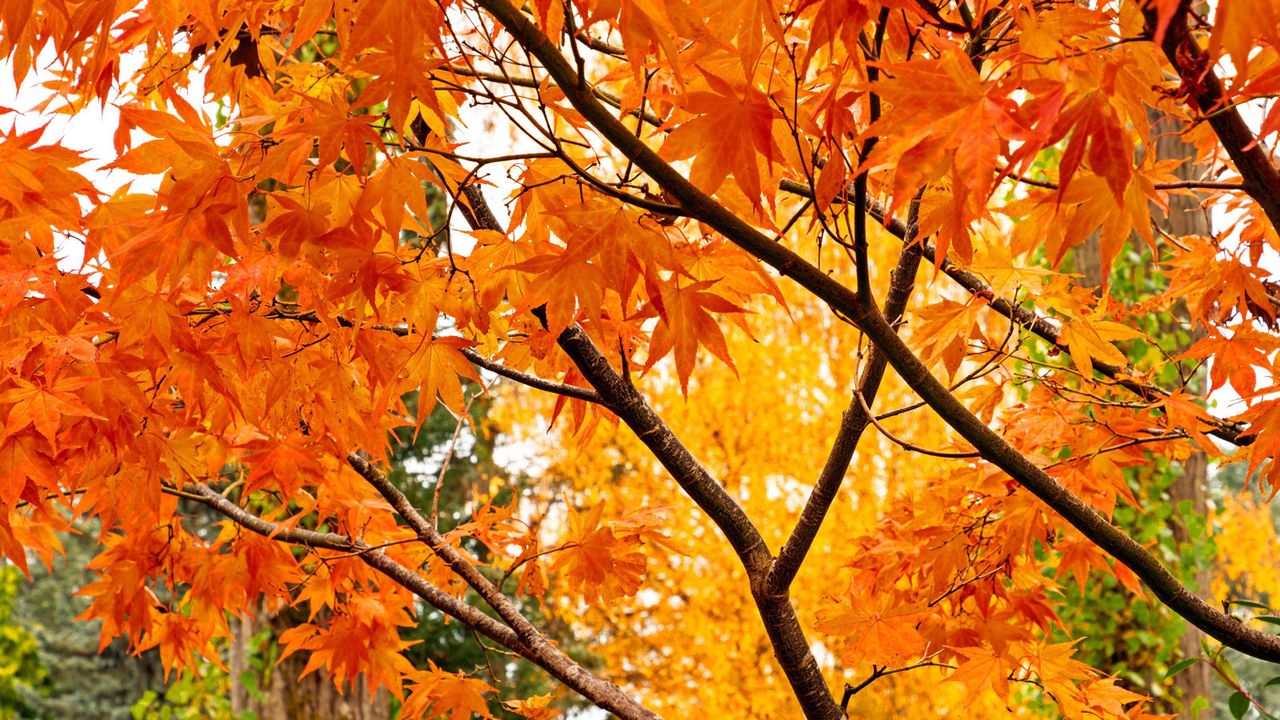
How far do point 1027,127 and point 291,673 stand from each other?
4649mm

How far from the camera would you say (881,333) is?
46.7 inches

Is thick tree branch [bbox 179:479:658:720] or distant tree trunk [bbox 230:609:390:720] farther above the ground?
distant tree trunk [bbox 230:609:390:720]

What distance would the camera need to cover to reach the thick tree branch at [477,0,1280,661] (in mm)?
989

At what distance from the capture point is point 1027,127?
860 mm

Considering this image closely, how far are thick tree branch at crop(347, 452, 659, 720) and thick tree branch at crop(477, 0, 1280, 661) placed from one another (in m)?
0.81

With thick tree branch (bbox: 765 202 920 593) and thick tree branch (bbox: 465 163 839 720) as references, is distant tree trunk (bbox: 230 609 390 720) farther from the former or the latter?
thick tree branch (bbox: 765 202 920 593)

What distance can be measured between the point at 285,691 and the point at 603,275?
428 centimetres

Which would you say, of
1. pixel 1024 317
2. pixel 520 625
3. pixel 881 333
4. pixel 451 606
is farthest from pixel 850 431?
pixel 451 606

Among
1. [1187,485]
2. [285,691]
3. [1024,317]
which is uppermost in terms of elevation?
[1187,485]

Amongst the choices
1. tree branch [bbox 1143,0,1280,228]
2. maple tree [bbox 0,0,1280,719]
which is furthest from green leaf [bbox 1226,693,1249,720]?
tree branch [bbox 1143,0,1280,228]

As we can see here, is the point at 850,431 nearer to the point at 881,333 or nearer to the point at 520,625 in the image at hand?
the point at 881,333

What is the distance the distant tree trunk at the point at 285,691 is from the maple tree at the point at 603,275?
7.95ft

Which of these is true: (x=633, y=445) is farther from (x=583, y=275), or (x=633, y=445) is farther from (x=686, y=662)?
(x=583, y=275)

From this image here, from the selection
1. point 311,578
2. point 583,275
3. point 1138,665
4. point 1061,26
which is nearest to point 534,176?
point 583,275
